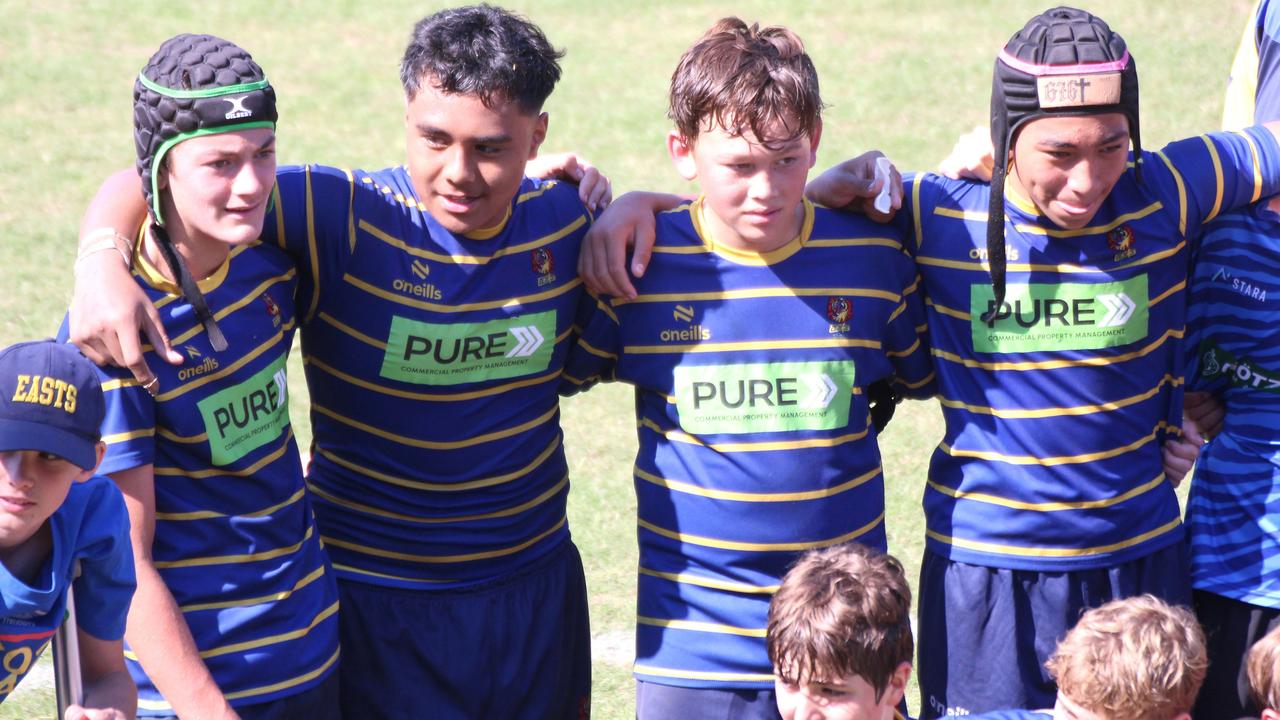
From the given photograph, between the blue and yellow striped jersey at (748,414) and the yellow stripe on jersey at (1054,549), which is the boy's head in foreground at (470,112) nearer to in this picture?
the blue and yellow striped jersey at (748,414)

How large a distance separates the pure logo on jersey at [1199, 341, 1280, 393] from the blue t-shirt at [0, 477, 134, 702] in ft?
7.37

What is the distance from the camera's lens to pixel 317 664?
3.12m

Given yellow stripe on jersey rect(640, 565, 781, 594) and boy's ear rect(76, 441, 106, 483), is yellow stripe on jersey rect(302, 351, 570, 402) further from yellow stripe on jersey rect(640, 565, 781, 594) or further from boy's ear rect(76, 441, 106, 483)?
boy's ear rect(76, 441, 106, 483)

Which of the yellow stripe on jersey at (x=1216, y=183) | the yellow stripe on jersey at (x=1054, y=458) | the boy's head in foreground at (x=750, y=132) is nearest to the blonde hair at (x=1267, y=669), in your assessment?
the yellow stripe on jersey at (x=1054, y=458)

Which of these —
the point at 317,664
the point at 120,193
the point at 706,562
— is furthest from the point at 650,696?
the point at 120,193

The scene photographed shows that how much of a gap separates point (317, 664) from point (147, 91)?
1.13m

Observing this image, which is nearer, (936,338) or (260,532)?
(260,532)

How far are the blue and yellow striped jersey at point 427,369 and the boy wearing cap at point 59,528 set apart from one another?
0.64 metres

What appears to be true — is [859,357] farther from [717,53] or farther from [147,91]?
[147,91]

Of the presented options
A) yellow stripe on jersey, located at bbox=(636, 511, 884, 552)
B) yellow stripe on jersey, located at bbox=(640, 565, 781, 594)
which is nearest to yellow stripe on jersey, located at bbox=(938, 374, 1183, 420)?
yellow stripe on jersey, located at bbox=(636, 511, 884, 552)

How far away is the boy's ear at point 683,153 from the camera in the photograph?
3.32 metres

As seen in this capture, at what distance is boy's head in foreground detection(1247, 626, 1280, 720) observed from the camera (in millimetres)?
2938

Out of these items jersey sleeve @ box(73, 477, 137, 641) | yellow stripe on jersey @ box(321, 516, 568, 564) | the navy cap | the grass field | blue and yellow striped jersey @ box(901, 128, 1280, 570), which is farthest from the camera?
the grass field

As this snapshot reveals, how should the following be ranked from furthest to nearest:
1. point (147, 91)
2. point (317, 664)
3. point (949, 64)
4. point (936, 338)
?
point (949, 64) → point (936, 338) → point (317, 664) → point (147, 91)
